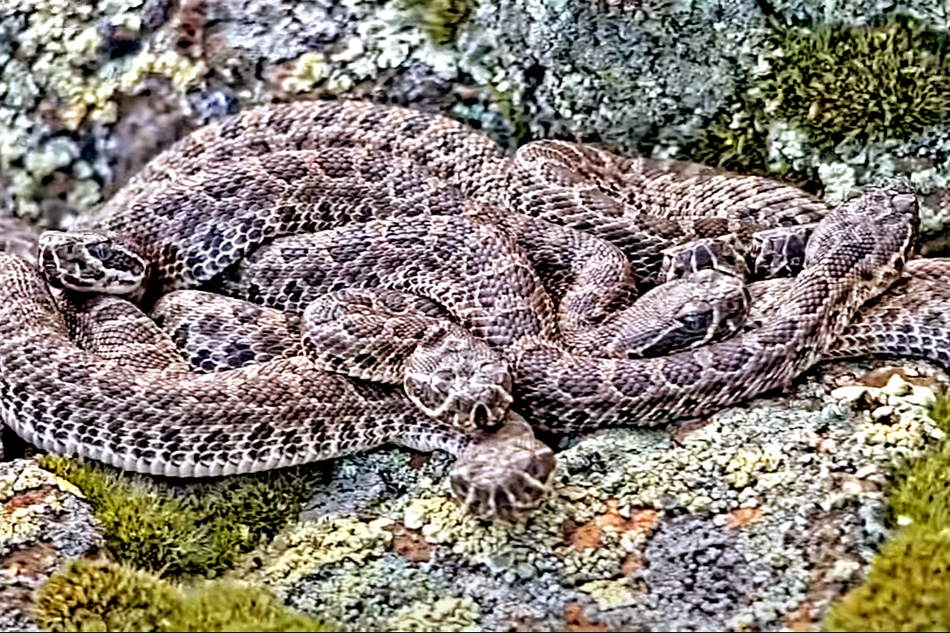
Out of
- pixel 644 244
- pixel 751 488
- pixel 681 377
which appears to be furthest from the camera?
pixel 644 244

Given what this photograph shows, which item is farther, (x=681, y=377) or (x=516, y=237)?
(x=516, y=237)

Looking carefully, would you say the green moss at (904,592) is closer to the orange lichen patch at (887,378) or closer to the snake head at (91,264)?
the orange lichen patch at (887,378)

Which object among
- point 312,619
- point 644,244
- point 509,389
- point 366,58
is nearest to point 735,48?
point 644,244

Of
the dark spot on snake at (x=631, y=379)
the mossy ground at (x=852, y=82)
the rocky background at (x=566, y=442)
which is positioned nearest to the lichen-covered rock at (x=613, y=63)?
the rocky background at (x=566, y=442)

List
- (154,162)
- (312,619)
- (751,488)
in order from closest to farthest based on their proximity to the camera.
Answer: (312,619), (751,488), (154,162)

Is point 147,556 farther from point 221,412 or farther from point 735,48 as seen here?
point 735,48

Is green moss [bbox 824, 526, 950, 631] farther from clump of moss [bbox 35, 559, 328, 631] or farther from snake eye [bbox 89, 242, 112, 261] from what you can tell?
snake eye [bbox 89, 242, 112, 261]
